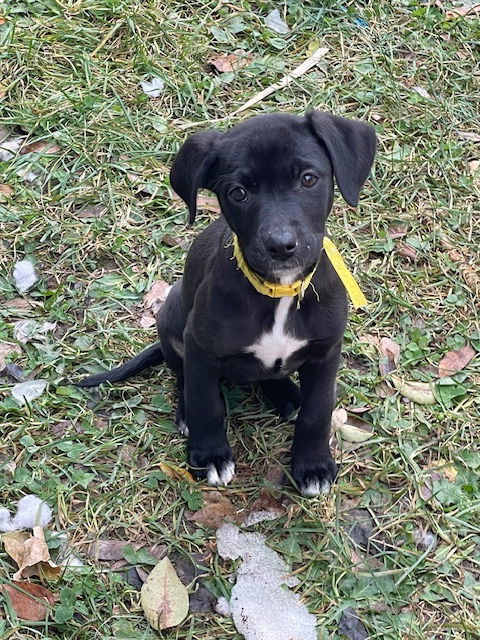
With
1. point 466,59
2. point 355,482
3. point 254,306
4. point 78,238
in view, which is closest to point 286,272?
point 254,306

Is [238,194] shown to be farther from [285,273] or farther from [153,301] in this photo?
[153,301]

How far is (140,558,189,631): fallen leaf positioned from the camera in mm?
3771

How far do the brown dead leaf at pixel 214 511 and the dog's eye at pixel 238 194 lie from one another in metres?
1.40

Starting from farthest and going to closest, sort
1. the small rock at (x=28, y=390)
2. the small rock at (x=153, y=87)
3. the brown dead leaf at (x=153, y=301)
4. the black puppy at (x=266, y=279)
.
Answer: the small rock at (x=153, y=87) < the brown dead leaf at (x=153, y=301) < the small rock at (x=28, y=390) < the black puppy at (x=266, y=279)

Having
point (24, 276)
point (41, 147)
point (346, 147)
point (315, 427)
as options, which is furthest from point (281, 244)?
point (41, 147)

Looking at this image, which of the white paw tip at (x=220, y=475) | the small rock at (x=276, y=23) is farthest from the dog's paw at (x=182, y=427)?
the small rock at (x=276, y=23)

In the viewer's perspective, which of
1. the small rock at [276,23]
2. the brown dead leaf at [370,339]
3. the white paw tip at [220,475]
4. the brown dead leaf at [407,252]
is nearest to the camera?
the white paw tip at [220,475]

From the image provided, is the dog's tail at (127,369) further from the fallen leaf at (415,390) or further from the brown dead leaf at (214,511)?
the fallen leaf at (415,390)

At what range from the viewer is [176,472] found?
169 inches

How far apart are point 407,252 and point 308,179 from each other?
6.52ft

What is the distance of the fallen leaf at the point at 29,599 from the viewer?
377 cm

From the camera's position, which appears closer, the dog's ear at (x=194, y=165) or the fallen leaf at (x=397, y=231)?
the dog's ear at (x=194, y=165)

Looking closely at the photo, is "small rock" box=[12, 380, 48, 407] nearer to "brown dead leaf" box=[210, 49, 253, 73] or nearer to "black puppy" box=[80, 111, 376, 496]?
"black puppy" box=[80, 111, 376, 496]

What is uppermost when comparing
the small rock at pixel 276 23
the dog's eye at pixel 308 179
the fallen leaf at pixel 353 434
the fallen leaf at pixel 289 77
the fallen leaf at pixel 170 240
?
the dog's eye at pixel 308 179
